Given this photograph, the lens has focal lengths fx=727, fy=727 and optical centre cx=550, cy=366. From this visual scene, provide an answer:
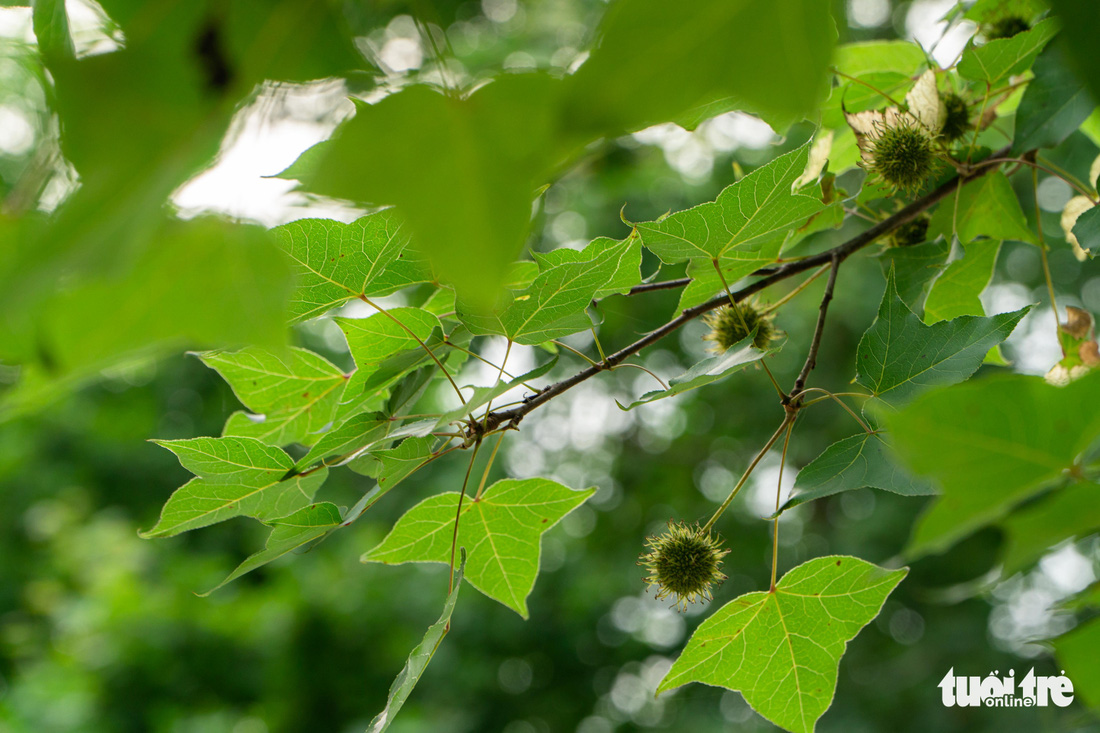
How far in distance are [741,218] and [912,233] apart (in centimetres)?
45

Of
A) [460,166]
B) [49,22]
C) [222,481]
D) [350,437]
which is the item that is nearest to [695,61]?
[460,166]

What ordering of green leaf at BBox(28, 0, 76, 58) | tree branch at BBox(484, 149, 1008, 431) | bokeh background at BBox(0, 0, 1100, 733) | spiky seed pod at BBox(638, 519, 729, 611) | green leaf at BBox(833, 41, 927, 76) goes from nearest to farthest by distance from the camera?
green leaf at BBox(28, 0, 76, 58)
tree branch at BBox(484, 149, 1008, 431)
spiky seed pod at BBox(638, 519, 729, 611)
green leaf at BBox(833, 41, 927, 76)
bokeh background at BBox(0, 0, 1100, 733)

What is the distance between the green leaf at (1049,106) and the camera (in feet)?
2.49

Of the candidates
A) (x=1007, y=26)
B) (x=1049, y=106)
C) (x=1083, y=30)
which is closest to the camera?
(x=1083, y=30)

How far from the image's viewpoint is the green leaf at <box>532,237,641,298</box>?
0.63 metres

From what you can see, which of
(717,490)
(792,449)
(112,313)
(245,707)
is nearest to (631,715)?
(717,490)

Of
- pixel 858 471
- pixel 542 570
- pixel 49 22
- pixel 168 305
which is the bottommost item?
pixel 542 570

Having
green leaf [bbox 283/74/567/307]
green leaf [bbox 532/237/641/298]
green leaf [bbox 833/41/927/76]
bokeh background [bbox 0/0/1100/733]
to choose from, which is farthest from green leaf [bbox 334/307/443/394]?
bokeh background [bbox 0/0/1100/733]

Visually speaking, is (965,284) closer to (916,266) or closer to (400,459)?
(916,266)

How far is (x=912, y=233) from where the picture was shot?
97cm

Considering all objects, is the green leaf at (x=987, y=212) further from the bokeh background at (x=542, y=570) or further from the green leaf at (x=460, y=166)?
Result: the bokeh background at (x=542, y=570)

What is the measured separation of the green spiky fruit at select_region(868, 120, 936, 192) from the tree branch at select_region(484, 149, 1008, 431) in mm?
29

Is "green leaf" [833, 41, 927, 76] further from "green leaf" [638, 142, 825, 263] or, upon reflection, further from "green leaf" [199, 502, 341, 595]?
"green leaf" [199, 502, 341, 595]

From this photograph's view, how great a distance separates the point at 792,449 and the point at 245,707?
345 centimetres
